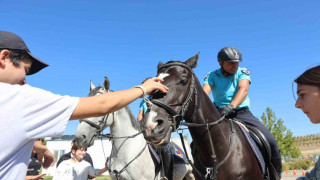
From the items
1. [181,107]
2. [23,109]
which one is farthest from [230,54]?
[23,109]

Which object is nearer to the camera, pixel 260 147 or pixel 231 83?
pixel 260 147

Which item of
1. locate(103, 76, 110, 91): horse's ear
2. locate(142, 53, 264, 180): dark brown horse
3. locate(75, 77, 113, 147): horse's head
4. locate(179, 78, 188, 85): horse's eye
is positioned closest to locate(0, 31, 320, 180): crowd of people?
locate(142, 53, 264, 180): dark brown horse

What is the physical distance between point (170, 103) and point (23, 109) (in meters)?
2.19

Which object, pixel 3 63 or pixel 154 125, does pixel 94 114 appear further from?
pixel 154 125

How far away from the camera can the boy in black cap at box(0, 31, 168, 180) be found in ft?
5.37

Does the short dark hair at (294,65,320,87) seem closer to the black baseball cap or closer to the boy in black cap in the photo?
the boy in black cap

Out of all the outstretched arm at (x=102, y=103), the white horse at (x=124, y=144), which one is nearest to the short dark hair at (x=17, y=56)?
the outstretched arm at (x=102, y=103)

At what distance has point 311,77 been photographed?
223 cm

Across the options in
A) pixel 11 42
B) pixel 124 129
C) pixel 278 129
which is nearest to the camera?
pixel 11 42

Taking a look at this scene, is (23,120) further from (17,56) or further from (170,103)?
(170,103)

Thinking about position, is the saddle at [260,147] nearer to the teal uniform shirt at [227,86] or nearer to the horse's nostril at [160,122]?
the teal uniform shirt at [227,86]

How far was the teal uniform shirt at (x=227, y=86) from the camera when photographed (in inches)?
214

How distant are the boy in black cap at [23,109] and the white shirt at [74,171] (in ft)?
16.5

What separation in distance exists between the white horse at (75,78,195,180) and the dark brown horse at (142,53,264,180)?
4.48 feet
